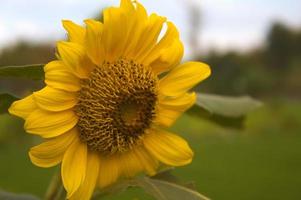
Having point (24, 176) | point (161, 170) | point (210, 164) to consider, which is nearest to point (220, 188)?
point (210, 164)

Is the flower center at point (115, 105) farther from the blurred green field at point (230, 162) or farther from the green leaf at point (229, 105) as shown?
the blurred green field at point (230, 162)

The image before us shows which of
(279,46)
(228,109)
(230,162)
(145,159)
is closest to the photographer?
(145,159)

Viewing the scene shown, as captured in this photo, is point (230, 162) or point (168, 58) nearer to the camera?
point (168, 58)

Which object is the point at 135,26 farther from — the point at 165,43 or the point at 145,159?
the point at 145,159

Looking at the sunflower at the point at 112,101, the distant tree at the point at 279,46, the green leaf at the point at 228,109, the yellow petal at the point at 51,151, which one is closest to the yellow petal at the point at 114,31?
the sunflower at the point at 112,101

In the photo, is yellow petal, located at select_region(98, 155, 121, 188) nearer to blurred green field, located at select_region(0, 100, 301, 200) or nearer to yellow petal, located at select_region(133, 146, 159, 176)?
yellow petal, located at select_region(133, 146, 159, 176)

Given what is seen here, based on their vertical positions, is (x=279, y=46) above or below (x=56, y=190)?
below

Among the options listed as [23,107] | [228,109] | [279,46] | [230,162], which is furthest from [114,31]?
[279,46]
